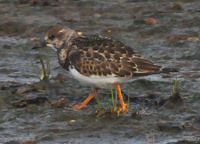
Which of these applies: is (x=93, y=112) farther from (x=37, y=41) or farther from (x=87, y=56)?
(x=37, y=41)

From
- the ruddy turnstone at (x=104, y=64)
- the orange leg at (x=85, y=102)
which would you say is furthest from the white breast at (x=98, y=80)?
the orange leg at (x=85, y=102)

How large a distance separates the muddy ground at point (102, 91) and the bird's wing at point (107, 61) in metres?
0.49

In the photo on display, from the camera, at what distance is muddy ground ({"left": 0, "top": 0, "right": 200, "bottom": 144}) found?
7066mm

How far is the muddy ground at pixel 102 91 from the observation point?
707cm

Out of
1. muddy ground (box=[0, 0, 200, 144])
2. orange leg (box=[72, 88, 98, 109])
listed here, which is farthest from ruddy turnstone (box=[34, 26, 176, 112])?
muddy ground (box=[0, 0, 200, 144])

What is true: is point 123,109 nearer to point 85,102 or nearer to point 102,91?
point 85,102

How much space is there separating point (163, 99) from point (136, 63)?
2.15 ft

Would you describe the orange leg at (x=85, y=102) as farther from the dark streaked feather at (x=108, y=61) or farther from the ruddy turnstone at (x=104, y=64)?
the dark streaked feather at (x=108, y=61)

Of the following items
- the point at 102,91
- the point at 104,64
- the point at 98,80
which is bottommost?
the point at 102,91

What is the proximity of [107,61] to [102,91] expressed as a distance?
3.56 ft

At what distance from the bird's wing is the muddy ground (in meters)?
0.49

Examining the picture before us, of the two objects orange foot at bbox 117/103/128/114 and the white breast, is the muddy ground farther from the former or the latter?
the white breast

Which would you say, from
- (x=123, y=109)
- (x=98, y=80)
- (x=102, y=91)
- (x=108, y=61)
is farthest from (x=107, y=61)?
(x=102, y=91)

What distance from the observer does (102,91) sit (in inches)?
349
